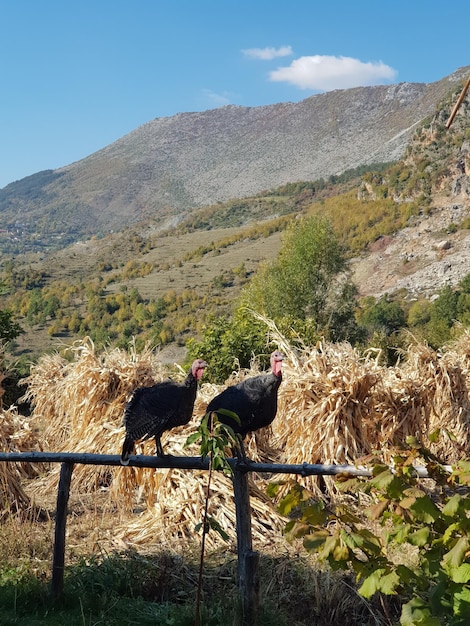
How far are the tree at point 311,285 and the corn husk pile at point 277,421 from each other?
20990 millimetres

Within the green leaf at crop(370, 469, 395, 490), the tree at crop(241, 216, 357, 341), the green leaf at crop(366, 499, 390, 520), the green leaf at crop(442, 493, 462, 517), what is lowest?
the tree at crop(241, 216, 357, 341)

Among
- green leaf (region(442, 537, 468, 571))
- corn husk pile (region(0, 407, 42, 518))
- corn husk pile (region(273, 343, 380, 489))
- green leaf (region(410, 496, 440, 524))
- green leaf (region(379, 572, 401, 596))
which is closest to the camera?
green leaf (region(442, 537, 468, 571))

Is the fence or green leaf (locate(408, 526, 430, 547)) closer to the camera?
green leaf (locate(408, 526, 430, 547))

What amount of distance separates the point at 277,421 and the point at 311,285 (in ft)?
76.8

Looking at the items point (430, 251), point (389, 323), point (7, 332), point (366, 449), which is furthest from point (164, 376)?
point (430, 251)

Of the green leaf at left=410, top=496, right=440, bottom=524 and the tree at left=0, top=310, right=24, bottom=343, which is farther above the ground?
the tree at left=0, top=310, right=24, bottom=343

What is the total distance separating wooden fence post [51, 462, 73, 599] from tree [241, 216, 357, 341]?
25696 millimetres

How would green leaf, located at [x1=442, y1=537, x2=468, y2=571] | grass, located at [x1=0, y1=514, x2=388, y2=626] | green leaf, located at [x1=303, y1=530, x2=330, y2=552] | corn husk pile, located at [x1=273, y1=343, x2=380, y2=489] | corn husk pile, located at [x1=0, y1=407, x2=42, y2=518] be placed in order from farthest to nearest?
corn husk pile, located at [x1=273, y1=343, x2=380, y2=489], corn husk pile, located at [x1=0, y1=407, x2=42, y2=518], grass, located at [x1=0, y1=514, x2=388, y2=626], green leaf, located at [x1=303, y1=530, x2=330, y2=552], green leaf, located at [x1=442, y1=537, x2=468, y2=571]

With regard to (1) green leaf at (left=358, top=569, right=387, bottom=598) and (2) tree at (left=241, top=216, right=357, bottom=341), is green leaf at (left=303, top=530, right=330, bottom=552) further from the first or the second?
(2) tree at (left=241, top=216, right=357, bottom=341)

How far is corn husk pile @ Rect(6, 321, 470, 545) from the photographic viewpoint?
207 inches

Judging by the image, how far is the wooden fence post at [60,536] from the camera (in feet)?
12.4

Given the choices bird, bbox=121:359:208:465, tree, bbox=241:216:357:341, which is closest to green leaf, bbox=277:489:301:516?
bird, bbox=121:359:208:465

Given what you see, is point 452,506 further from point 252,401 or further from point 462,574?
point 252,401

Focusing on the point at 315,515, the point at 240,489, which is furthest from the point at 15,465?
the point at 315,515
